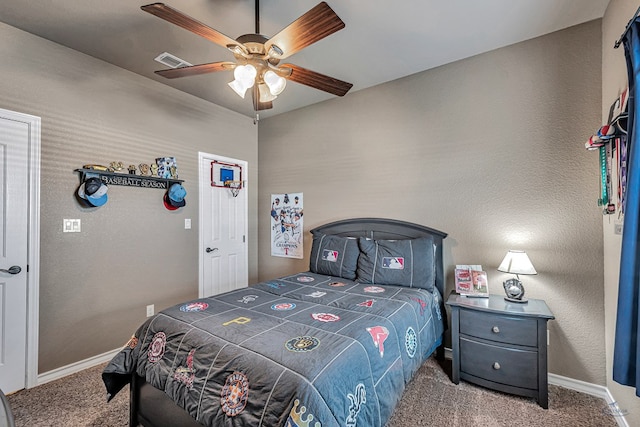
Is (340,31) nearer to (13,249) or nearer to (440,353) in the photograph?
(440,353)

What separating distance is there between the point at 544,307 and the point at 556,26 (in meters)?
2.17

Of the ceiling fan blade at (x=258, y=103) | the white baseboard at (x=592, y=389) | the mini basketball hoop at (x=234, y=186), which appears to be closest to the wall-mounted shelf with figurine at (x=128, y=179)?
the mini basketball hoop at (x=234, y=186)

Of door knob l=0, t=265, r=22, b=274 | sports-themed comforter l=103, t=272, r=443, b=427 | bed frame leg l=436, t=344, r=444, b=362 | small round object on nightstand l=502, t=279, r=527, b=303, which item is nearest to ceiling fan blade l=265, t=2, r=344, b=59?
sports-themed comforter l=103, t=272, r=443, b=427

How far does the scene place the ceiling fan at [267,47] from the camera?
152 cm

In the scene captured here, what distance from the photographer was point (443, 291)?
2740mm

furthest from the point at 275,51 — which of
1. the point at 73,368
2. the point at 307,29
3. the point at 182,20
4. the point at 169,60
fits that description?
the point at 73,368

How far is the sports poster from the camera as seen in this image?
3.91 m

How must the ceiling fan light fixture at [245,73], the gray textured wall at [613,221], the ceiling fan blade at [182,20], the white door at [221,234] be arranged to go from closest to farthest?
the ceiling fan blade at [182,20] < the gray textured wall at [613,221] < the ceiling fan light fixture at [245,73] < the white door at [221,234]

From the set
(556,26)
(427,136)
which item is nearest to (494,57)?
(556,26)

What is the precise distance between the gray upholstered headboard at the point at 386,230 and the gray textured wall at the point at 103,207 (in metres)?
1.73

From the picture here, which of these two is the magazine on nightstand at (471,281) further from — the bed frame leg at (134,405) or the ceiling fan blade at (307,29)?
the bed frame leg at (134,405)

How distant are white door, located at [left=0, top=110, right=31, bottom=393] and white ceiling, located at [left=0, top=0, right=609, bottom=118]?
88cm

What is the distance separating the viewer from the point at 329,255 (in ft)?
10.2

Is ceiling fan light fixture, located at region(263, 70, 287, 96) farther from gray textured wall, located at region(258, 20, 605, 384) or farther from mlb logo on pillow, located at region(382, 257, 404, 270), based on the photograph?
mlb logo on pillow, located at region(382, 257, 404, 270)
